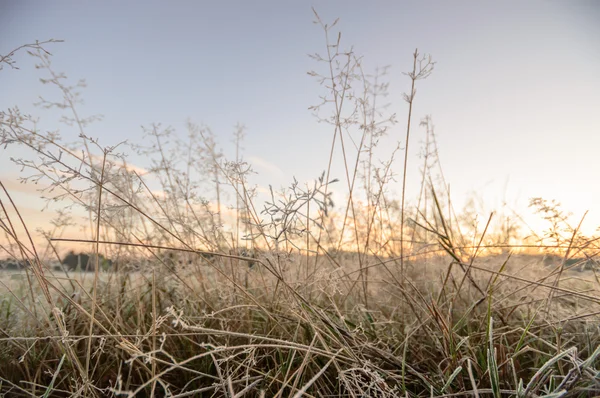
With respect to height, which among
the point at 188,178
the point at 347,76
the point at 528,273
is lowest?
the point at 528,273

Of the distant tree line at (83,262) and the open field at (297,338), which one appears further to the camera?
the distant tree line at (83,262)

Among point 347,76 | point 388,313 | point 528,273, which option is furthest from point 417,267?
point 347,76

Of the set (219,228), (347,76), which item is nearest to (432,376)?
(219,228)

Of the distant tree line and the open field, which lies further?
the distant tree line

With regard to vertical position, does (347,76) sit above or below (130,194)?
above

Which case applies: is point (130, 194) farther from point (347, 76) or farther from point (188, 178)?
point (347, 76)

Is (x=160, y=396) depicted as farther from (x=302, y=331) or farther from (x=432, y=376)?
(x=432, y=376)

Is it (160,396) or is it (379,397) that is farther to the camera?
(160,396)

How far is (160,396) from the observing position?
164cm

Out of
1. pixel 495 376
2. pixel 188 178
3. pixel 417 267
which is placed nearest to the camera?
pixel 495 376

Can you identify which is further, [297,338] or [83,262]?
[83,262]

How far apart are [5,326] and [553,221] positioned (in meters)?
2.94

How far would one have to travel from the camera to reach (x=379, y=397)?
4.09ft

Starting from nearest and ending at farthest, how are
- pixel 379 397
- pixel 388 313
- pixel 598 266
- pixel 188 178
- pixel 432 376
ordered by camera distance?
pixel 379 397 < pixel 432 376 < pixel 598 266 < pixel 388 313 < pixel 188 178
